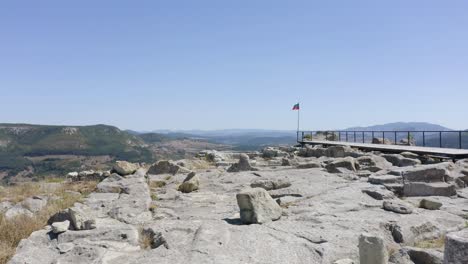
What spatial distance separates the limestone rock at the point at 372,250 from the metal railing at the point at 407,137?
66.1 ft

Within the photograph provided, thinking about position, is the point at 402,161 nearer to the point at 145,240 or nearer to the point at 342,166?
the point at 342,166

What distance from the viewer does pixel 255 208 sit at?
846 cm

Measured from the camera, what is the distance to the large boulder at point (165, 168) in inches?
722

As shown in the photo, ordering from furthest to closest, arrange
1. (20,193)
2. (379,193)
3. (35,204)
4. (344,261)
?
1. (20,193)
2. (379,193)
3. (35,204)
4. (344,261)

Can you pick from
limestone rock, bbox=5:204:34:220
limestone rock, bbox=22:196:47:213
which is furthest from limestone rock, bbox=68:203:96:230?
limestone rock, bbox=22:196:47:213

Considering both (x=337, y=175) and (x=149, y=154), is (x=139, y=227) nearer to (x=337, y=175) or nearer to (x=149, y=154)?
(x=337, y=175)

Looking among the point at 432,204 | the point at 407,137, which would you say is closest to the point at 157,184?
the point at 432,204

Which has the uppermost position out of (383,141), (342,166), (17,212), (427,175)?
(383,141)

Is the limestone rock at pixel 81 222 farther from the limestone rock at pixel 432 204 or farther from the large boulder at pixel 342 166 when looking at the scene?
the large boulder at pixel 342 166

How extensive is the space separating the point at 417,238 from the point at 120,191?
28.6 feet

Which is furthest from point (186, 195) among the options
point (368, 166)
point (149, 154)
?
point (149, 154)

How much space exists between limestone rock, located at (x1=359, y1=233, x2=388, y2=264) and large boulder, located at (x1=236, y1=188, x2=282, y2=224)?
281 centimetres

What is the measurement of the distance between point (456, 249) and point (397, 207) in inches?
190

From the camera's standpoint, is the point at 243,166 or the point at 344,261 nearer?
the point at 344,261
